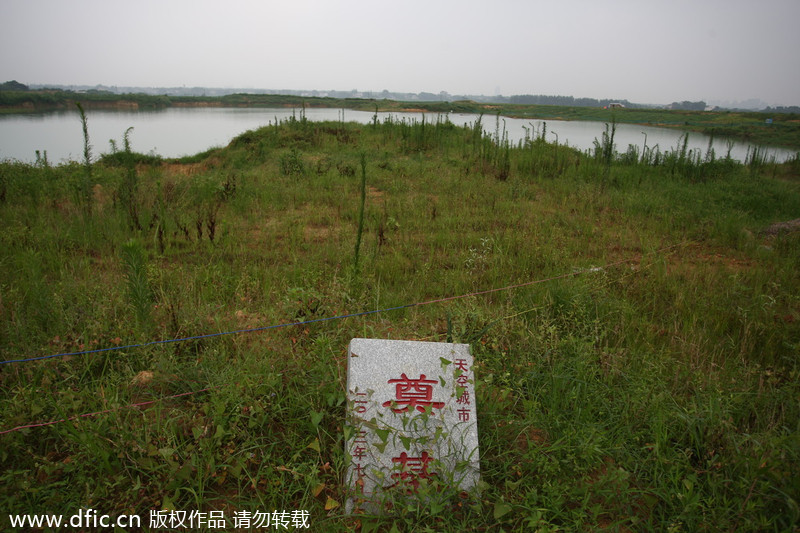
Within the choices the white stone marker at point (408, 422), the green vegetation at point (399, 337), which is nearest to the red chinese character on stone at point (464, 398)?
the white stone marker at point (408, 422)

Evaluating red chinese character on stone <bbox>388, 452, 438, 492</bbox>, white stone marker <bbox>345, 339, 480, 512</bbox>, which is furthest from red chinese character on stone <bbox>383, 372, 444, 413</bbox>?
red chinese character on stone <bbox>388, 452, 438, 492</bbox>

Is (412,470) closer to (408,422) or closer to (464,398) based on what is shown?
(408,422)

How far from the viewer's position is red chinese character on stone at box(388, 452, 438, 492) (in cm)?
170

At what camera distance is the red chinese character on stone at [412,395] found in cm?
185

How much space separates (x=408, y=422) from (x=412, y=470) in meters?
0.18

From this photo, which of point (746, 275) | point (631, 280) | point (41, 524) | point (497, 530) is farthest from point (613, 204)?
point (41, 524)

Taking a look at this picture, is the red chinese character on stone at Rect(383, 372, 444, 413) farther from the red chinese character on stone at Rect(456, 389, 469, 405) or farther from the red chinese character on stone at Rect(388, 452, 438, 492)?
the red chinese character on stone at Rect(388, 452, 438, 492)

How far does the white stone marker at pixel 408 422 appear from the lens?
1.70m

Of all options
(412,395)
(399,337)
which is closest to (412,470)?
(412,395)

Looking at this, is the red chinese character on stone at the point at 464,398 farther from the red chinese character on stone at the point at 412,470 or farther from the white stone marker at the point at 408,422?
the red chinese character on stone at the point at 412,470

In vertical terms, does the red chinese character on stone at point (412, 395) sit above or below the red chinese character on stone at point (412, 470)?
above

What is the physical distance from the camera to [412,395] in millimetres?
1882

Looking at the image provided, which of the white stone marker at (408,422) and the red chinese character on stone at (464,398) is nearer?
the white stone marker at (408,422)

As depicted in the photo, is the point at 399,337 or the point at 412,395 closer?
the point at 412,395
